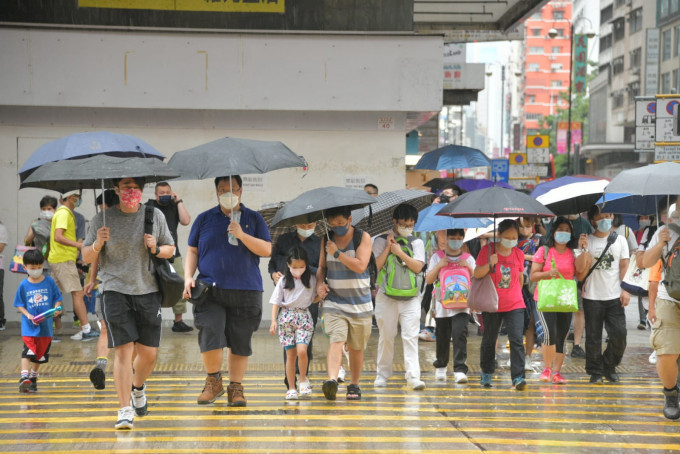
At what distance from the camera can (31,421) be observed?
7387 millimetres

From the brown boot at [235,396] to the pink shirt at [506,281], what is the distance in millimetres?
2756

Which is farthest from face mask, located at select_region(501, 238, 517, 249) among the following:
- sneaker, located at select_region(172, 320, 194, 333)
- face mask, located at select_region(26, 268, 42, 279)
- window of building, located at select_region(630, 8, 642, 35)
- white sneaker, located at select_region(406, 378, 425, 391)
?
window of building, located at select_region(630, 8, 642, 35)

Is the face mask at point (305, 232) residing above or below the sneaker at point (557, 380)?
above

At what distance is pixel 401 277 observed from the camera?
30.1 feet

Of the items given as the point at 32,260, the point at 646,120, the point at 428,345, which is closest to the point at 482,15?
the point at 646,120

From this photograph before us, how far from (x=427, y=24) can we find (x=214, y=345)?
13.9 m

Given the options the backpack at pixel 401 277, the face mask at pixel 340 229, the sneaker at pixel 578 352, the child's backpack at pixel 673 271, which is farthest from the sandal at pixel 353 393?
the sneaker at pixel 578 352

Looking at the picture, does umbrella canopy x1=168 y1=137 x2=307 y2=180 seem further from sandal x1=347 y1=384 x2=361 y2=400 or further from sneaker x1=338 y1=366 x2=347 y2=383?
sneaker x1=338 y1=366 x2=347 y2=383

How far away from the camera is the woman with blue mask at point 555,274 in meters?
9.62

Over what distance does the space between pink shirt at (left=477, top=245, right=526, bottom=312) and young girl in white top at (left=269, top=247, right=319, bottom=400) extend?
1.85 metres

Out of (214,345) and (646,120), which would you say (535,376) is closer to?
(214,345)

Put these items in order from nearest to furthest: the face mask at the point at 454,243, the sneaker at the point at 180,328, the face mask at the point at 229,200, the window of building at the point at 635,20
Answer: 1. the face mask at the point at 229,200
2. the face mask at the point at 454,243
3. the sneaker at the point at 180,328
4. the window of building at the point at 635,20

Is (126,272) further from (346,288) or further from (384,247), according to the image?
(384,247)

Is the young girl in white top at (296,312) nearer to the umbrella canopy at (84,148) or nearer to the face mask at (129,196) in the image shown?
the umbrella canopy at (84,148)
